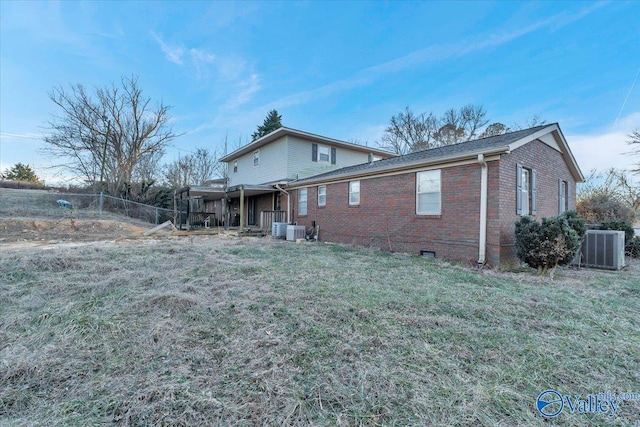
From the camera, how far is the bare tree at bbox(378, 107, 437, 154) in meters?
26.4

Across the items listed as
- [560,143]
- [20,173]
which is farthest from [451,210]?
[20,173]

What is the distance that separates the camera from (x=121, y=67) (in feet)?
62.3

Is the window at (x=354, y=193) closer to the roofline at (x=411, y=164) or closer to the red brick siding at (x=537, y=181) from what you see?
the roofline at (x=411, y=164)

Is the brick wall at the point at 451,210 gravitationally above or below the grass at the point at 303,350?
above

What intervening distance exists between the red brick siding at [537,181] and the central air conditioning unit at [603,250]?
4.67 feet

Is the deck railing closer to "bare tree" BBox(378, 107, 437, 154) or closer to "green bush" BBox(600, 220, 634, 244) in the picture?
"green bush" BBox(600, 220, 634, 244)

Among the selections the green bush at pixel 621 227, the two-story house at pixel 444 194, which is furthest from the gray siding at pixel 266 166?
the green bush at pixel 621 227

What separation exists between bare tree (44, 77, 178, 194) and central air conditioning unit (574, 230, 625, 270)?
2522 cm

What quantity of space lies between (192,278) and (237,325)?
233 centimetres

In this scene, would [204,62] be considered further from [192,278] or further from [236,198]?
[192,278]

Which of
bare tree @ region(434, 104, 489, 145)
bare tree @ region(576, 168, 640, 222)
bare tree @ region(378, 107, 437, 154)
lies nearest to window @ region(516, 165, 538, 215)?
bare tree @ region(576, 168, 640, 222)

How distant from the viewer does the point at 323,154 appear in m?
15.6

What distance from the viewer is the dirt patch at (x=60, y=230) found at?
10.5m

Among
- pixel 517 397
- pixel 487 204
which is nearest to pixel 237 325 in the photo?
pixel 517 397
